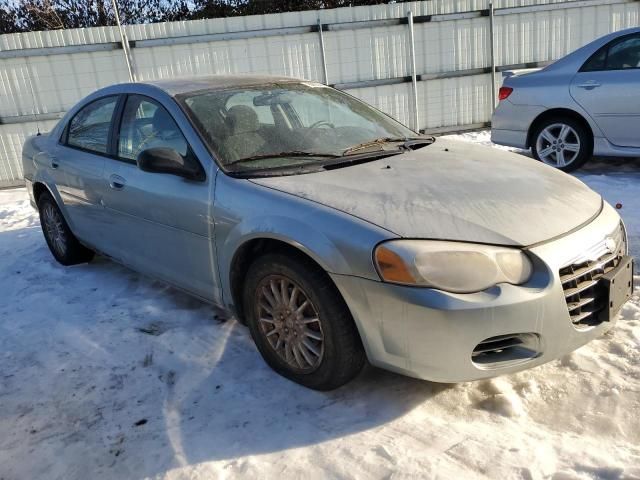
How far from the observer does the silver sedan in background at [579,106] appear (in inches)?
237

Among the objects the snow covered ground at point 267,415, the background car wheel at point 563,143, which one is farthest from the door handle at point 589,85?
the snow covered ground at point 267,415

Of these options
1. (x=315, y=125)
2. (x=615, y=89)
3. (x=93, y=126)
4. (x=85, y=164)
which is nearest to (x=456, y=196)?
(x=315, y=125)

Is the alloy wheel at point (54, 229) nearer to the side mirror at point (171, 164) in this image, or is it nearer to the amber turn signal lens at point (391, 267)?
the side mirror at point (171, 164)

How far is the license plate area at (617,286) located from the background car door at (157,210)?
1859 millimetres

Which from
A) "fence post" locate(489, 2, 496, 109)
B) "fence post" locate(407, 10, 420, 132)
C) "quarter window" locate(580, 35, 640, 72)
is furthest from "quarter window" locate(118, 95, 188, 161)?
"fence post" locate(489, 2, 496, 109)

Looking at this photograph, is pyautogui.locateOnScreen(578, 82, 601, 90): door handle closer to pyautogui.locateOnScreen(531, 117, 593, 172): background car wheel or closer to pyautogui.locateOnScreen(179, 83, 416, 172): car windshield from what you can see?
pyautogui.locateOnScreen(531, 117, 593, 172): background car wheel

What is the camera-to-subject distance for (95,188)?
3.88 m

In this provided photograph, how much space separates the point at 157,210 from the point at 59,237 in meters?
1.92

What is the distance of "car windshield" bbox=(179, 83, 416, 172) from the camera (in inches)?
121

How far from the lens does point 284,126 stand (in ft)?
11.0

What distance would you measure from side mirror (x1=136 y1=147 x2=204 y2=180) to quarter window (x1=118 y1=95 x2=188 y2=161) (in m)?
0.10

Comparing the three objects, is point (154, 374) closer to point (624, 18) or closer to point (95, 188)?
point (95, 188)

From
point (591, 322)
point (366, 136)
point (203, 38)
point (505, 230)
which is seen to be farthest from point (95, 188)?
point (203, 38)

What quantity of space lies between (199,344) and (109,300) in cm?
108
